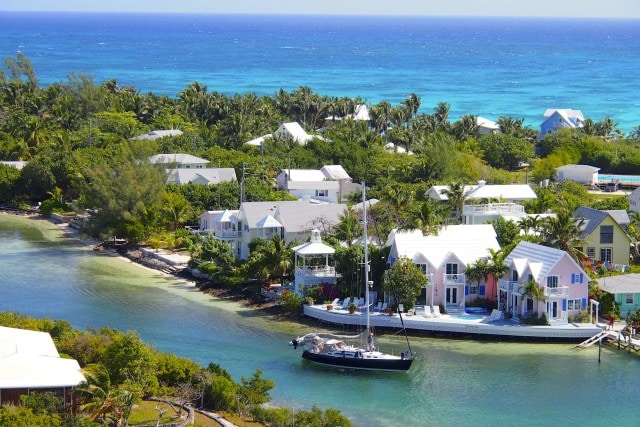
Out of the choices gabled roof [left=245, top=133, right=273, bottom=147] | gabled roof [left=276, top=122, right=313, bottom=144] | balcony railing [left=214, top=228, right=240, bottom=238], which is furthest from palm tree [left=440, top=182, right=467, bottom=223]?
gabled roof [left=276, top=122, right=313, bottom=144]

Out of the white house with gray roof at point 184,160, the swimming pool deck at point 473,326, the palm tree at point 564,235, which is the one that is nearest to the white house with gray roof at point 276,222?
the swimming pool deck at point 473,326

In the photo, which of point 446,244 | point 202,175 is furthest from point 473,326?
point 202,175

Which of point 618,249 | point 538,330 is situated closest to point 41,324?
point 538,330

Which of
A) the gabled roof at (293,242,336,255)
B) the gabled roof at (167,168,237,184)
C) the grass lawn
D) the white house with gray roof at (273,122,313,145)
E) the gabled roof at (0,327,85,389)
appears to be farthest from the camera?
the white house with gray roof at (273,122,313,145)

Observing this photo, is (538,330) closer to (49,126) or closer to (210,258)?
(210,258)

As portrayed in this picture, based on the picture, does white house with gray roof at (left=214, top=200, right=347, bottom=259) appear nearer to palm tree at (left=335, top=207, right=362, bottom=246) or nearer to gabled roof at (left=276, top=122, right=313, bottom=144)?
palm tree at (left=335, top=207, right=362, bottom=246)

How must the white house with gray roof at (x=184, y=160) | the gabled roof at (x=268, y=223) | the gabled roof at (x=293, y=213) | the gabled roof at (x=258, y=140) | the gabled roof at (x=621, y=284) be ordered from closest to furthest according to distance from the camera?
1. the gabled roof at (x=621, y=284)
2. the gabled roof at (x=268, y=223)
3. the gabled roof at (x=293, y=213)
4. the white house with gray roof at (x=184, y=160)
5. the gabled roof at (x=258, y=140)

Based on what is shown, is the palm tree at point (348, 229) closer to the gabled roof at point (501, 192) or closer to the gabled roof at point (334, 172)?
the gabled roof at point (501, 192)

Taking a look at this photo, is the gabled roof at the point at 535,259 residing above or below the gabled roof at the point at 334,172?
below
